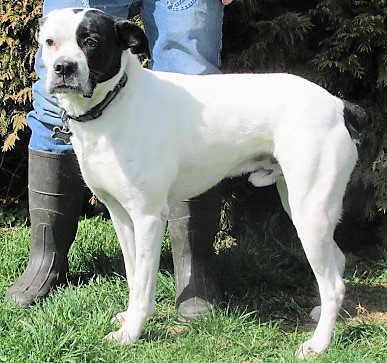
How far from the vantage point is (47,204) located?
11.3 feet

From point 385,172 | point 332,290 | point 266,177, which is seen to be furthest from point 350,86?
point 332,290

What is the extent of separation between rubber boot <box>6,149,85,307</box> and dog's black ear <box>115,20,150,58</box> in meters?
0.81

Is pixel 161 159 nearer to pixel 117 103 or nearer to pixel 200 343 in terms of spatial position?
pixel 117 103

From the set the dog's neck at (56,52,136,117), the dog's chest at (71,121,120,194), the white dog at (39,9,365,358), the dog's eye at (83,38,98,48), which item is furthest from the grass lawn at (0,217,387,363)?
the dog's eye at (83,38,98,48)

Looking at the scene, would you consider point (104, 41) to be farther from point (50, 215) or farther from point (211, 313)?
point (211, 313)

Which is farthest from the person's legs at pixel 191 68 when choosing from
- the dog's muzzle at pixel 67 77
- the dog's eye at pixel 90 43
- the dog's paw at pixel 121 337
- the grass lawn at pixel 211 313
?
the dog's muzzle at pixel 67 77

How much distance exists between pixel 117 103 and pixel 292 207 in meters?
0.77

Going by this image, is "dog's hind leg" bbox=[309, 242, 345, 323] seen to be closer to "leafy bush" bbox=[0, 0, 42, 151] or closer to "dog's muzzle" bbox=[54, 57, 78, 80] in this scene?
"dog's muzzle" bbox=[54, 57, 78, 80]

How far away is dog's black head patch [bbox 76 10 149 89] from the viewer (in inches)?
104

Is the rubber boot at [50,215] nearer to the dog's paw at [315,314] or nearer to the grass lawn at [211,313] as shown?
the grass lawn at [211,313]

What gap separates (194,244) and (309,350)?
798mm

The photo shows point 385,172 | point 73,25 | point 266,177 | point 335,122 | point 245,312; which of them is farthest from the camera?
point 385,172

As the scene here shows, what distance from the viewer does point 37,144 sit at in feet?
11.2

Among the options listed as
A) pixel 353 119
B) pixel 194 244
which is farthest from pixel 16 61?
pixel 353 119
